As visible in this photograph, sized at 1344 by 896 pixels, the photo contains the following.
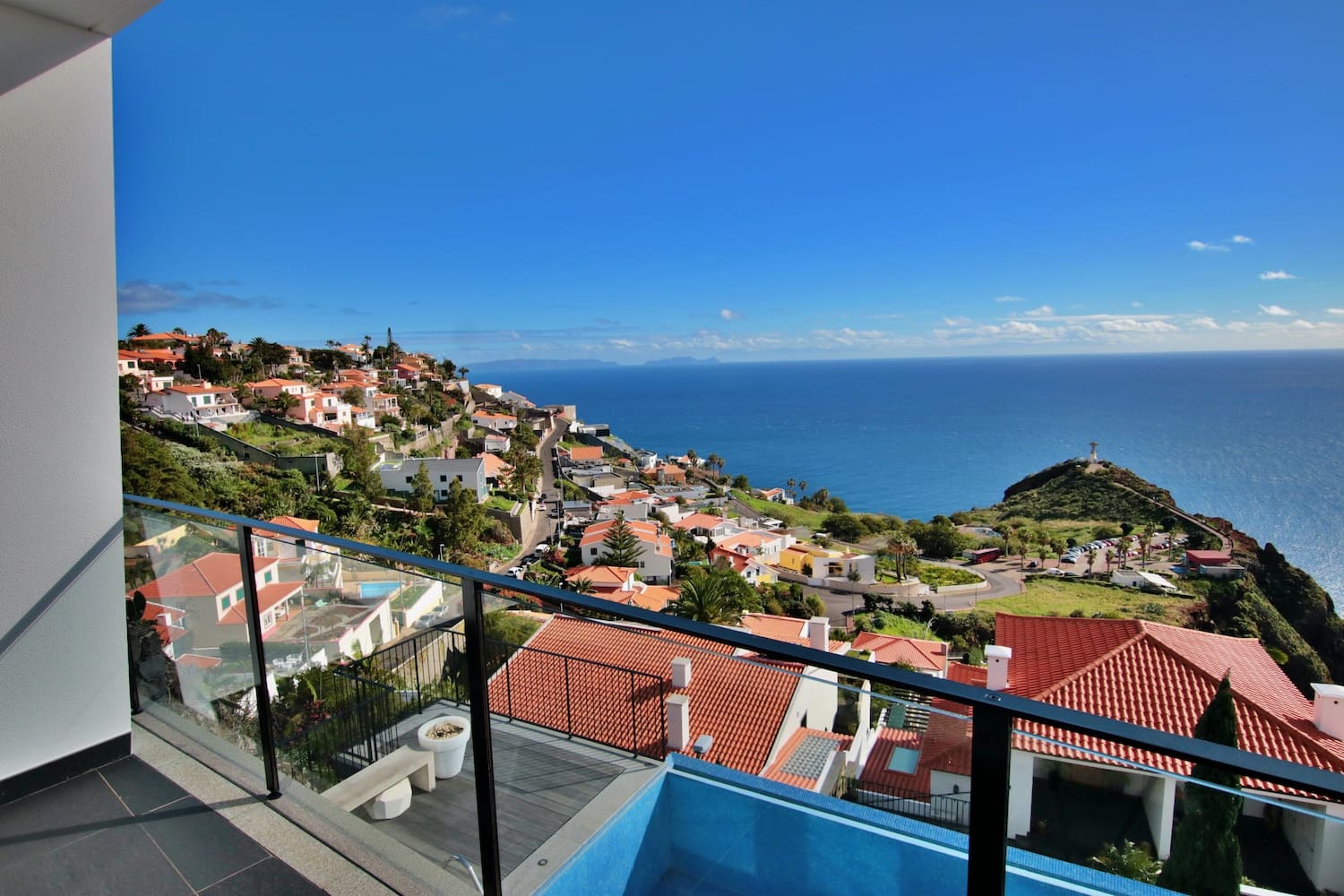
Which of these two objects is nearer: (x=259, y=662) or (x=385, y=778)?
(x=385, y=778)

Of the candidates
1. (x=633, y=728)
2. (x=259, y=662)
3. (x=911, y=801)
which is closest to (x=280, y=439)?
(x=259, y=662)

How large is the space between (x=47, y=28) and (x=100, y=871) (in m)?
2.25

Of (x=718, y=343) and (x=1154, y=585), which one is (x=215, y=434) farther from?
(x=718, y=343)

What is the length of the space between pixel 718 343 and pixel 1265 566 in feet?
296

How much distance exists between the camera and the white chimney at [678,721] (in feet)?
5.39

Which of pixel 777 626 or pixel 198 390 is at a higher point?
pixel 198 390

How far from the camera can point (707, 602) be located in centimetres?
2295

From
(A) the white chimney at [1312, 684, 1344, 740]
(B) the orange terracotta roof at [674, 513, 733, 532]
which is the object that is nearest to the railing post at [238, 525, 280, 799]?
(A) the white chimney at [1312, 684, 1344, 740]

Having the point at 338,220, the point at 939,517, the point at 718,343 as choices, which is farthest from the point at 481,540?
the point at 718,343

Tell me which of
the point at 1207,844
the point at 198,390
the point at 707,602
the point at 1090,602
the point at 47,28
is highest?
the point at 47,28

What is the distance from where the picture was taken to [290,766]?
75.6 inches

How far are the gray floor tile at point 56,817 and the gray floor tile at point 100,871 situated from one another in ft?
0.16

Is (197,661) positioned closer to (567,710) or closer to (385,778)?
(385,778)

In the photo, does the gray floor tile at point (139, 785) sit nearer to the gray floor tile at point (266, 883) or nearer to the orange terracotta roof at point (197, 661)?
the orange terracotta roof at point (197, 661)
